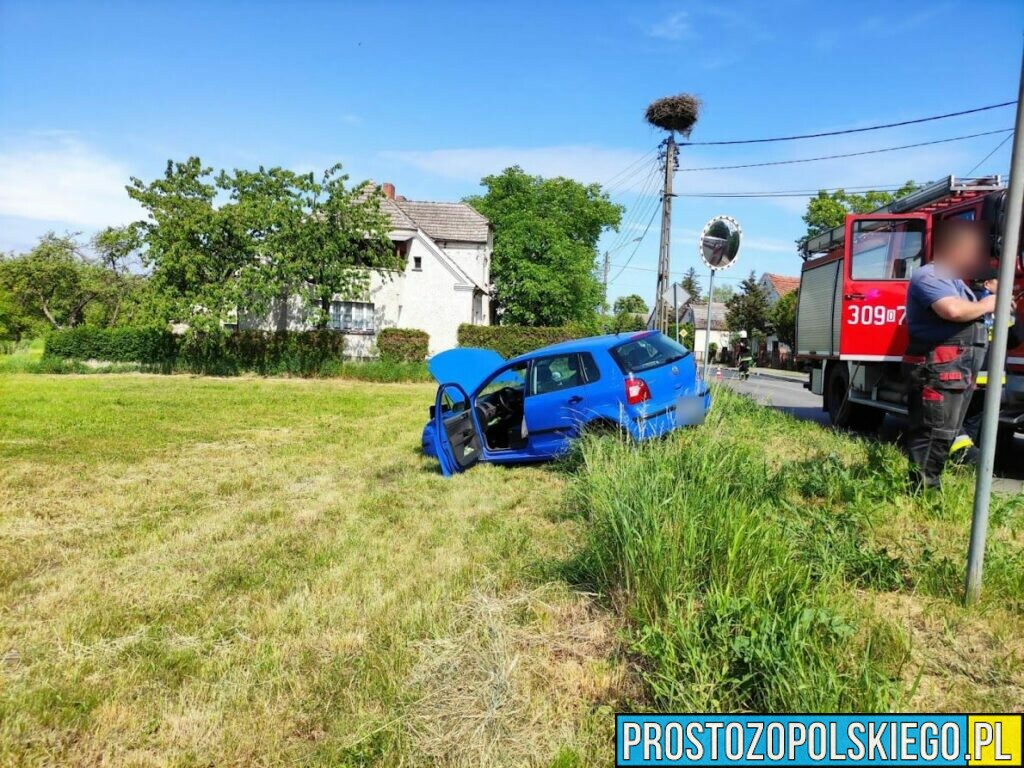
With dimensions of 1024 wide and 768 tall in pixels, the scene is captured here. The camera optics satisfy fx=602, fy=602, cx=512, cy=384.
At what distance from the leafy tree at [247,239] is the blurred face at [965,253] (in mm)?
22491

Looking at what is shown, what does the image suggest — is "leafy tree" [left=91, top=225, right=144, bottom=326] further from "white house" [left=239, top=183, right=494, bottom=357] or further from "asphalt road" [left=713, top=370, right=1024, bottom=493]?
"asphalt road" [left=713, top=370, right=1024, bottom=493]

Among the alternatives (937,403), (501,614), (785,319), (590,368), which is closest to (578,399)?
(590,368)

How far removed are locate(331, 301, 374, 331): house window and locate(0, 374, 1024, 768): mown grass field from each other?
73.7 ft

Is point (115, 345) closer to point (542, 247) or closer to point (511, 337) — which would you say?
point (511, 337)

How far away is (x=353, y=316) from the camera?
28.2m

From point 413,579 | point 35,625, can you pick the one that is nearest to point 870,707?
point 413,579

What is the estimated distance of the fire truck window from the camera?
7.96 metres

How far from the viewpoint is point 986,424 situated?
279 cm

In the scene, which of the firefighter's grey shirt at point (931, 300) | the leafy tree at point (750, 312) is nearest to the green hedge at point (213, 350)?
the firefighter's grey shirt at point (931, 300)

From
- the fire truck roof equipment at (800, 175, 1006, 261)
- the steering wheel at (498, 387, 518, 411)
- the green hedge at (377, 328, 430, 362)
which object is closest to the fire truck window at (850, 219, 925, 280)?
the fire truck roof equipment at (800, 175, 1006, 261)

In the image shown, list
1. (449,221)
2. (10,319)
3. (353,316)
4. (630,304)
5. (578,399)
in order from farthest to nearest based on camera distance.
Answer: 1. (630,304)
2. (10,319)
3. (449,221)
4. (353,316)
5. (578,399)

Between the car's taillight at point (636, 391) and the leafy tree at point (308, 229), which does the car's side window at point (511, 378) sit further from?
the leafy tree at point (308, 229)

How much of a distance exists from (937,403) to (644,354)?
3.09m

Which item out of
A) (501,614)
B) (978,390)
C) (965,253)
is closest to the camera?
(501,614)
